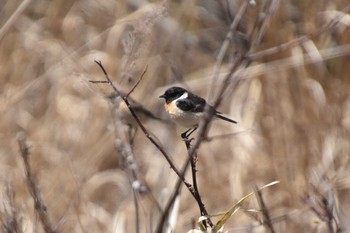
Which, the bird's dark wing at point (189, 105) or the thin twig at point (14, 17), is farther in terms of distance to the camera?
the bird's dark wing at point (189, 105)

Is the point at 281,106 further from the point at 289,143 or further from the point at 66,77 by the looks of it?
the point at 66,77

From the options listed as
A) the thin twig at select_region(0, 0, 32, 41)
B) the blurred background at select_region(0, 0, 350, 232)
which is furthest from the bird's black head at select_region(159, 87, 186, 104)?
the blurred background at select_region(0, 0, 350, 232)

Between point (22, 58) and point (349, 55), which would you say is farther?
point (22, 58)

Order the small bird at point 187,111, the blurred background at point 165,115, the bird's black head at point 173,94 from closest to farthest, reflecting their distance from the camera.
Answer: the small bird at point 187,111 → the bird's black head at point 173,94 → the blurred background at point 165,115

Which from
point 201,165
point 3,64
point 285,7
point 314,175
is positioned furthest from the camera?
point 3,64

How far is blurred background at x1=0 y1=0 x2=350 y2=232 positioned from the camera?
467cm

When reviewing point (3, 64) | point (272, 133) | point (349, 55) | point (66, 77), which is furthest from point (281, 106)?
point (3, 64)

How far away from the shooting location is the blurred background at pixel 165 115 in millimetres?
4668

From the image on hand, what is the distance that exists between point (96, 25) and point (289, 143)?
1.76 meters

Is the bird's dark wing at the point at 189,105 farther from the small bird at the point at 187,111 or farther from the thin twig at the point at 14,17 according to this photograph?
the thin twig at the point at 14,17

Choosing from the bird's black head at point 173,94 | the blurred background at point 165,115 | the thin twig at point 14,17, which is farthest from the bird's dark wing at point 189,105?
the blurred background at point 165,115

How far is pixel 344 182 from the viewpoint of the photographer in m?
4.45

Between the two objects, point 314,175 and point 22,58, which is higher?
point 22,58

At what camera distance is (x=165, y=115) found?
536 centimetres
